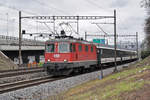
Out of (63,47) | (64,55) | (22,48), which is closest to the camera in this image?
(64,55)

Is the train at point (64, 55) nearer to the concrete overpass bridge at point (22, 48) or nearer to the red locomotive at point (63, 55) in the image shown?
the red locomotive at point (63, 55)

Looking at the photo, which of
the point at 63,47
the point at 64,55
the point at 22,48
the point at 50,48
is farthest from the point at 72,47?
the point at 22,48

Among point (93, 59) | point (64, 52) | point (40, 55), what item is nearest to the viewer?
point (64, 52)

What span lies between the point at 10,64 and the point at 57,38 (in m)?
13.8

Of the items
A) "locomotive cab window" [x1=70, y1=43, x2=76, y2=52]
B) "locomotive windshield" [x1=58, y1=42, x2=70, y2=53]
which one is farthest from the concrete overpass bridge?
"locomotive cab window" [x1=70, y1=43, x2=76, y2=52]

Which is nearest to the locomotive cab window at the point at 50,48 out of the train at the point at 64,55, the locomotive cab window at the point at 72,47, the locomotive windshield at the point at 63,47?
the train at the point at 64,55

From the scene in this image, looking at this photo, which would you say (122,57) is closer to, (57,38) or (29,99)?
(57,38)

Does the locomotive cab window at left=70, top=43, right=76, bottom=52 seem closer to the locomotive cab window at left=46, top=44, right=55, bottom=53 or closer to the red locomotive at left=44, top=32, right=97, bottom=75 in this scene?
the red locomotive at left=44, top=32, right=97, bottom=75

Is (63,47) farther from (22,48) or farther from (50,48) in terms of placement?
(22,48)

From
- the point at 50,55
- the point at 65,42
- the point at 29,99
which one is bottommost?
the point at 29,99

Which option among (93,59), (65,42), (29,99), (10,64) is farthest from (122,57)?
(29,99)

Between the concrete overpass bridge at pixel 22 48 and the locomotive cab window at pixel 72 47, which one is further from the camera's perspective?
the concrete overpass bridge at pixel 22 48

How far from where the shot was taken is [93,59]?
80.7ft

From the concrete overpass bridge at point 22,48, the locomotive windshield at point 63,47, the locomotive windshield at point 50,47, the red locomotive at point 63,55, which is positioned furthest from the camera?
the concrete overpass bridge at point 22,48
